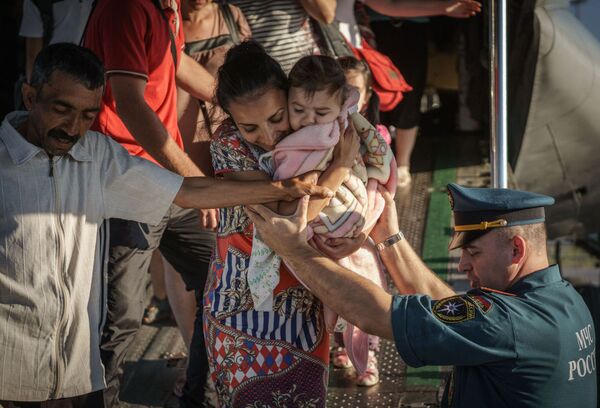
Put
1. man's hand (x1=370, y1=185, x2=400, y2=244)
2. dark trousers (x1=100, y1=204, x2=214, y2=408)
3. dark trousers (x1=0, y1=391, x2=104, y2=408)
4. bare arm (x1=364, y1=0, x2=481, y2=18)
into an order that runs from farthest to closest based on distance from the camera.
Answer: bare arm (x1=364, y1=0, x2=481, y2=18) → dark trousers (x1=100, y1=204, x2=214, y2=408) → man's hand (x1=370, y1=185, x2=400, y2=244) → dark trousers (x1=0, y1=391, x2=104, y2=408)

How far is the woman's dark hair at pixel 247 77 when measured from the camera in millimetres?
2732

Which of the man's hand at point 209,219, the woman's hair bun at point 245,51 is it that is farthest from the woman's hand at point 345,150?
the man's hand at point 209,219

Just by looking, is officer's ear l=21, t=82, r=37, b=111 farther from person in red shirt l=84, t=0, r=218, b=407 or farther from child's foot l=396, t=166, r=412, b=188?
child's foot l=396, t=166, r=412, b=188

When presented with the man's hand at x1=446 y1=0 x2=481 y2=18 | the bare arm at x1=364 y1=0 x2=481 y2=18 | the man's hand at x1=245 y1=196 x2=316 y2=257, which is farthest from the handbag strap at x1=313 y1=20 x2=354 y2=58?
the man's hand at x1=245 y1=196 x2=316 y2=257

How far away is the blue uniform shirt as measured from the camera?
2.57 metres

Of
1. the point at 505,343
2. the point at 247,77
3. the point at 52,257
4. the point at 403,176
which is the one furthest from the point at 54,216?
the point at 403,176

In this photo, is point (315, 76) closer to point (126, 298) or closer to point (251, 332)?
point (251, 332)

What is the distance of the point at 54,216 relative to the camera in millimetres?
2816

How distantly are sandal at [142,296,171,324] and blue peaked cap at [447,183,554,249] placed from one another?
8.46ft

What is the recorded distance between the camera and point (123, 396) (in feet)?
14.2

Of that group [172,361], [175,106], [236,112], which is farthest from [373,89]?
[236,112]

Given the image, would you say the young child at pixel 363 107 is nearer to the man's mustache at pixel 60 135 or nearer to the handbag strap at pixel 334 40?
the handbag strap at pixel 334 40

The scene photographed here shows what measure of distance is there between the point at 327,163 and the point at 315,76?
0.27 meters

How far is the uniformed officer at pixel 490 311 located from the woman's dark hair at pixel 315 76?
331 mm
